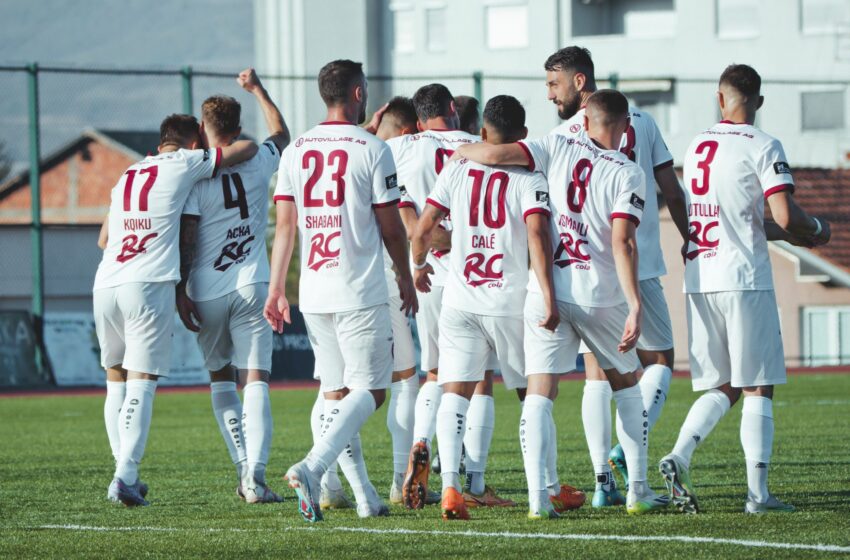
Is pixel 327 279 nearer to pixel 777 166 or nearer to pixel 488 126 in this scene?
pixel 488 126

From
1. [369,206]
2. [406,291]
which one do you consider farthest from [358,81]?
[406,291]

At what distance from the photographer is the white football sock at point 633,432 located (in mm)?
7398

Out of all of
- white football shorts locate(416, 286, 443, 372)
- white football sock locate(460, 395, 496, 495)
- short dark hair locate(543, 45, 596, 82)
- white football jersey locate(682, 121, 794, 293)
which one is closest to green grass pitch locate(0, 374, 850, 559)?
white football sock locate(460, 395, 496, 495)

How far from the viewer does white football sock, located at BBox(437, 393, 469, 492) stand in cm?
743

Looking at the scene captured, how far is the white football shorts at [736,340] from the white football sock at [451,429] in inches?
48.0

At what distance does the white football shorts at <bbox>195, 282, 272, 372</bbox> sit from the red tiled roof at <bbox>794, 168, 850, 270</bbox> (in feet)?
96.4

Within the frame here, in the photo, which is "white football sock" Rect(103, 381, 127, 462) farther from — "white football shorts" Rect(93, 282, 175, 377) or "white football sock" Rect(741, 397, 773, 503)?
"white football sock" Rect(741, 397, 773, 503)

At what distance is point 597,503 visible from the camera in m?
7.79

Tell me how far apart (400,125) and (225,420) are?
7.07 feet

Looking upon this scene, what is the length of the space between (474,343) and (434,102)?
1.85 meters

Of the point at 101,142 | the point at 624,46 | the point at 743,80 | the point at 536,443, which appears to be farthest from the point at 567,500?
the point at 101,142

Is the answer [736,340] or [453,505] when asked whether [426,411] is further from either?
[736,340]

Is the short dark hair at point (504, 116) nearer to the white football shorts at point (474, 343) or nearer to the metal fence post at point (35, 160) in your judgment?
the white football shorts at point (474, 343)

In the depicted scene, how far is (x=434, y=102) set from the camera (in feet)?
28.7
